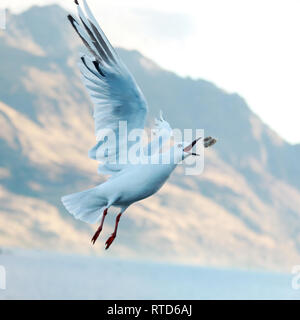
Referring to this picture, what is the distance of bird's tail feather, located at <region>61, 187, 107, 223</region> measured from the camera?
9703mm

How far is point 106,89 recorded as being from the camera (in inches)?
372

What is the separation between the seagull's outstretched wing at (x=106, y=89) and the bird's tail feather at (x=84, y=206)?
54 centimetres

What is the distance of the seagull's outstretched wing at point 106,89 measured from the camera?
8.98m

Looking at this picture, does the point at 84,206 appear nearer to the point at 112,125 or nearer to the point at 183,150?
the point at 112,125

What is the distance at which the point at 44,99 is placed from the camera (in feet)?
628

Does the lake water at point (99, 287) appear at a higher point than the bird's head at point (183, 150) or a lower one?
higher

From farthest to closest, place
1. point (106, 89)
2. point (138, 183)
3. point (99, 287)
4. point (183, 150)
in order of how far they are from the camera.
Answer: point (99, 287) → point (106, 89) → point (183, 150) → point (138, 183)

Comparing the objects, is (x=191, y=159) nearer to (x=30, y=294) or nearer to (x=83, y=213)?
(x=83, y=213)

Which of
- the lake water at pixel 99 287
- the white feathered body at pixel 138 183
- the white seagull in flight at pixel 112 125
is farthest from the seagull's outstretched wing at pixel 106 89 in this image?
the lake water at pixel 99 287

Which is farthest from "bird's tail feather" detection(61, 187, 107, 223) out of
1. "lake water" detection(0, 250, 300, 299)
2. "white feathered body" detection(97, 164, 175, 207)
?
"lake water" detection(0, 250, 300, 299)

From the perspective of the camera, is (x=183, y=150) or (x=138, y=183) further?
(x=183, y=150)

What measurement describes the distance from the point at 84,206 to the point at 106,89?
1616mm

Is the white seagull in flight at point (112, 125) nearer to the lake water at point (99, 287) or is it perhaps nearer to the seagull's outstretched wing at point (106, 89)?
the seagull's outstretched wing at point (106, 89)

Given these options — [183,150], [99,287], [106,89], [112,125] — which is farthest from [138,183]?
[99,287]
